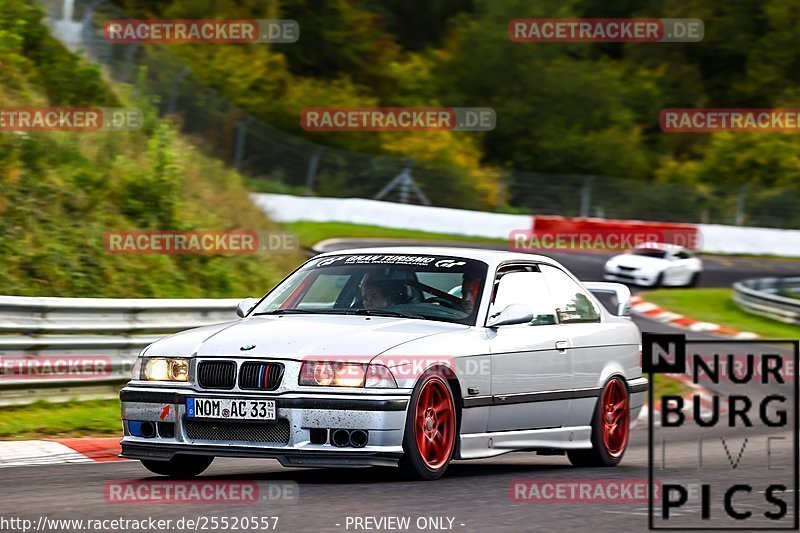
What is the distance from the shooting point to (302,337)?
7598 millimetres

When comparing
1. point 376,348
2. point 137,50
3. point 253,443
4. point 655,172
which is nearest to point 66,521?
point 253,443

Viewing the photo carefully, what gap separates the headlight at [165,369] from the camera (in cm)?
763

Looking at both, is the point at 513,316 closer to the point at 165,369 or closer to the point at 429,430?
the point at 429,430

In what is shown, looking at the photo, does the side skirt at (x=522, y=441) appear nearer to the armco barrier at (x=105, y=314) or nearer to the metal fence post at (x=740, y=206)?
the armco barrier at (x=105, y=314)

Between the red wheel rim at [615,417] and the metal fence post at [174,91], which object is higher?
the metal fence post at [174,91]

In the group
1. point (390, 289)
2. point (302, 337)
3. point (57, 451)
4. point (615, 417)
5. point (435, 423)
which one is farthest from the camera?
point (615, 417)

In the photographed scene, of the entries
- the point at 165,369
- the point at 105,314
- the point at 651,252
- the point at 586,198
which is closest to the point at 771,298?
the point at 651,252

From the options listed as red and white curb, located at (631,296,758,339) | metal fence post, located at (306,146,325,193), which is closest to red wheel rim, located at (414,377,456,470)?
red and white curb, located at (631,296,758,339)

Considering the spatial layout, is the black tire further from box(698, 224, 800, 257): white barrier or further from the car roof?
box(698, 224, 800, 257): white barrier

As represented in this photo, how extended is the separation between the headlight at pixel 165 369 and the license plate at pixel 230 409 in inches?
7.4

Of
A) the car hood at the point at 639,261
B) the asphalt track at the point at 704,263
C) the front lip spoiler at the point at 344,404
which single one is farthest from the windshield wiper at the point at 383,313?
the car hood at the point at 639,261

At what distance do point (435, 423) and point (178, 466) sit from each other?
60.1 inches

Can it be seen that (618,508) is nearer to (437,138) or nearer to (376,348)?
(376,348)

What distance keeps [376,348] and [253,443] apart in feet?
2.72
